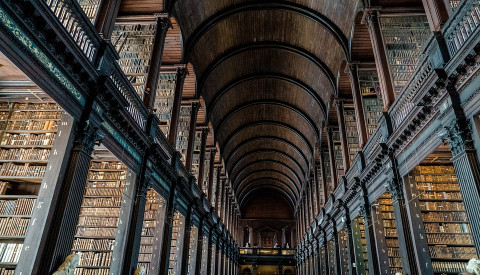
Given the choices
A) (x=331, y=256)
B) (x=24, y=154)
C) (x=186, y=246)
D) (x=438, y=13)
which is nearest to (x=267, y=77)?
(x=331, y=256)

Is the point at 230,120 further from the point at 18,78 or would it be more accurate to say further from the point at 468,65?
the point at 468,65

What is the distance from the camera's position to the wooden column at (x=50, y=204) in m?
4.19

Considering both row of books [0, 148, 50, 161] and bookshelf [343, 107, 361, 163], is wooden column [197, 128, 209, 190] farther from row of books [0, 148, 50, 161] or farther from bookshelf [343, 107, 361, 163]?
row of books [0, 148, 50, 161]

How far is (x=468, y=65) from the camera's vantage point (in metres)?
4.59

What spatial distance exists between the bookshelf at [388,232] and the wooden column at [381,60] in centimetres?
319

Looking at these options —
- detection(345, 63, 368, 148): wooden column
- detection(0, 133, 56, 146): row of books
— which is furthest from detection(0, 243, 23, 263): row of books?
detection(345, 63, 368, 148): wooden column

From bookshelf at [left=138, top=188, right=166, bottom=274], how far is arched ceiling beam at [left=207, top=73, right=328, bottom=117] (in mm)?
6929

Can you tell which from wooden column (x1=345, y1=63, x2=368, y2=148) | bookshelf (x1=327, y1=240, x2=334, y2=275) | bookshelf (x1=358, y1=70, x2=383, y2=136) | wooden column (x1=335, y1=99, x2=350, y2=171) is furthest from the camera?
bookshelf (x1=327, y1=240, x2=334, y2=275)

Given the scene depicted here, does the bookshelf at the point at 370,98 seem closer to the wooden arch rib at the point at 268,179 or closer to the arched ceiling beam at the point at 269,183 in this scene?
the wooden arch rib at the point at 268,179

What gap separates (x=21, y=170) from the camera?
6012 mm

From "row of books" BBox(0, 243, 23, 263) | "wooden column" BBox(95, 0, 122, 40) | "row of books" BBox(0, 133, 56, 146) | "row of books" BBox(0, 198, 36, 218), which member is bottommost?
"row of books" BBox(0, 243, 23, 263)

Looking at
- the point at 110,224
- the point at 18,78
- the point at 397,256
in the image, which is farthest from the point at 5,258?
the point at 397,256

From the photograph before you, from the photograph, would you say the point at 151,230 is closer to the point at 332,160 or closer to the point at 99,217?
the point at 99,217

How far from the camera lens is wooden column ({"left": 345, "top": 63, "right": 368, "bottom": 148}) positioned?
9898mm
